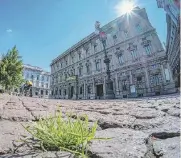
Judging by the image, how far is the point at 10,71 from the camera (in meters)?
18.1

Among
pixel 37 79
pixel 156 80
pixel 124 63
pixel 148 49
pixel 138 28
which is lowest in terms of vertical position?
pixel 156 80

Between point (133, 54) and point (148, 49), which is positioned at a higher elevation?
point (148, 49)

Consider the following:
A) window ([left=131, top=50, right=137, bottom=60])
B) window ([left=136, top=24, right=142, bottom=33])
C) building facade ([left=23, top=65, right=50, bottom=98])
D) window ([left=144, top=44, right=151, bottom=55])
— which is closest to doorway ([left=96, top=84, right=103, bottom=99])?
window ([left=131, top=50, right=137, bottom=60])

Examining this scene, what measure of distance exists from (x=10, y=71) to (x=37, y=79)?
32312 mm

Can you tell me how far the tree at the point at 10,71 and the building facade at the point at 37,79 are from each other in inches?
1149

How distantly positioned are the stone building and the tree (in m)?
10.8

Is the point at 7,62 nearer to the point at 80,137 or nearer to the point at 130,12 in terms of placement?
the point at 130,12

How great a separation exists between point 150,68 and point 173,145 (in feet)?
61.1

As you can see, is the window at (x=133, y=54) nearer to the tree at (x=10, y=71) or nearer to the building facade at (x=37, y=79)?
the tree at (x=10, y=71)

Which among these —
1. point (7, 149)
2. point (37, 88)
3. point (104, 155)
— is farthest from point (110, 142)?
point (37, 88)

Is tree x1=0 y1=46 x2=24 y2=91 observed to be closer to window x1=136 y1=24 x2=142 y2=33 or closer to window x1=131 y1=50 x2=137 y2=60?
window x1=131 y1=50 x2=137 y2=60

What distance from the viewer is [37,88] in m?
48.4

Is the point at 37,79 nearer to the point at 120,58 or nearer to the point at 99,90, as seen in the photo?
the point at 99,90

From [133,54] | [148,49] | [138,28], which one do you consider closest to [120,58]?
[133,54]
